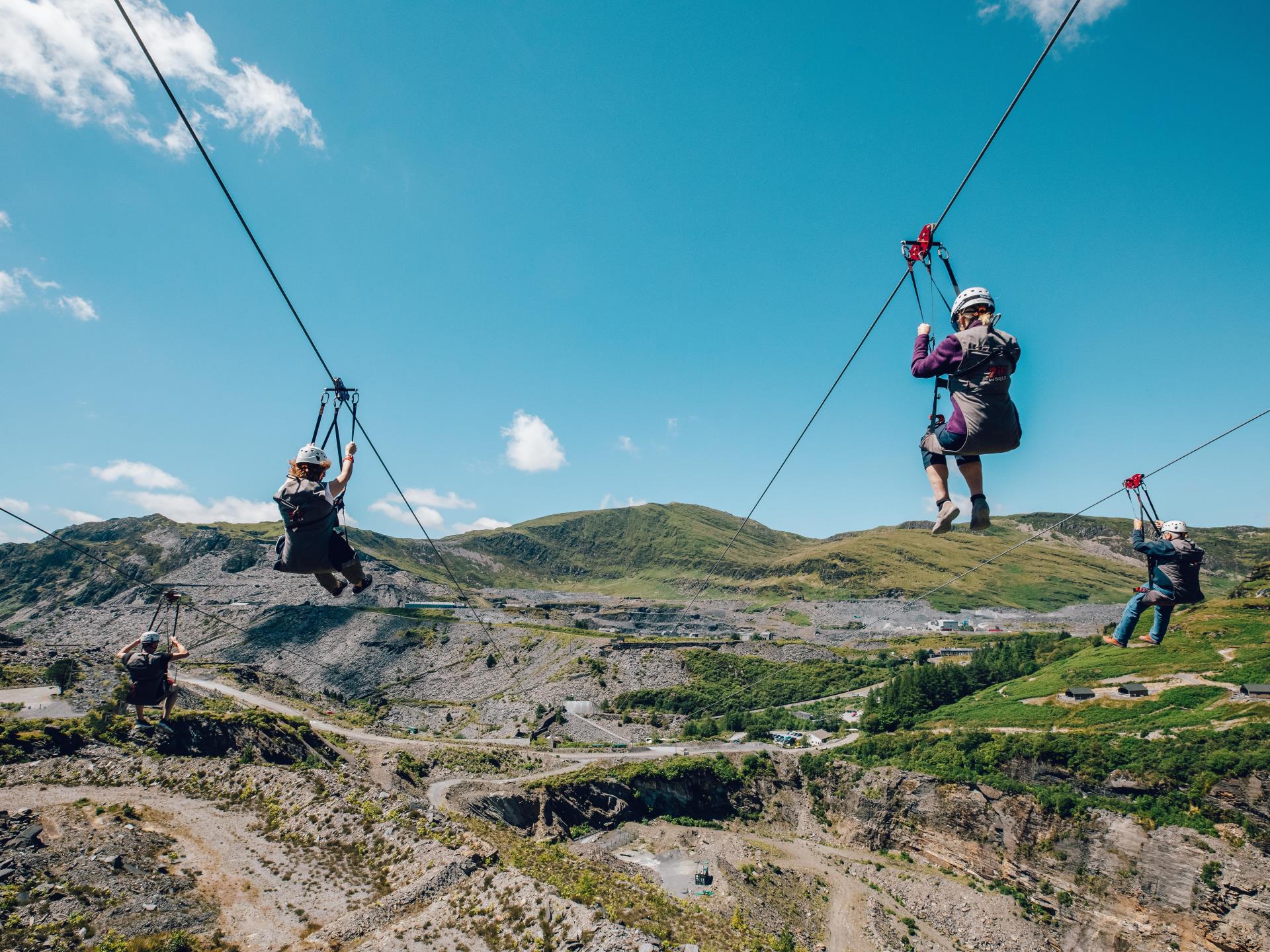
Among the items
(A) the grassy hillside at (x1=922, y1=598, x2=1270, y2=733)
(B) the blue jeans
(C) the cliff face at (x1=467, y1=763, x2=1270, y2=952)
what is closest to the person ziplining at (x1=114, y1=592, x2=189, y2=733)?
(B) the blue jeans

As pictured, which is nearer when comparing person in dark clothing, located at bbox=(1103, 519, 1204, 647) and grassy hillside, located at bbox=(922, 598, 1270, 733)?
person in dark clothing, located at bbox=(1103, 519, 1204, 647)

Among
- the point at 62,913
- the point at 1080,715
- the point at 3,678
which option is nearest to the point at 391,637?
the point at 3,678

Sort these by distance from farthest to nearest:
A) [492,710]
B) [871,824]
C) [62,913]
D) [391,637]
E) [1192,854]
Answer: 1. [391,637]
2. [492,710]
3. [871,824]
4. [1192,854]
5. [62,913]

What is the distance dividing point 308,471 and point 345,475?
0.44 m

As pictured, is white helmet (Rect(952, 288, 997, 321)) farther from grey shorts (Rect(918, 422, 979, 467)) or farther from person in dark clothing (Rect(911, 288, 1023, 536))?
grey shorts (Rect(918, 422, 979, 467))

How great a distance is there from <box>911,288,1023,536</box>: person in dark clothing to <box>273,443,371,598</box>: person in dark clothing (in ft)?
23.2

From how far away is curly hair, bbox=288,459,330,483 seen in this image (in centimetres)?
712

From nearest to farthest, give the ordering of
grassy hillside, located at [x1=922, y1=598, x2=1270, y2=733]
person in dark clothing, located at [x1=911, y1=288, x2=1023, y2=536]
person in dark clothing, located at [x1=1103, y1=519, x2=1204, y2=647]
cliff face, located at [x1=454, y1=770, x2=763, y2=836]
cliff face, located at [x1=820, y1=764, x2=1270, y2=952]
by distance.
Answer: person in dark clothing, located at [x1=911, y1=288, x2=1023, y2=536] < person in dark clothing, located at [x1=1103, y1=519, x2=1204, y2=647] < cliff face, located at [x1=820, y1=764, x2=1270, y2=952] < grassy hillside, located at [x1=922, y1=598, x2=1270, y2=733] < cliff face, located at [x1=454, y1=770, x2=763, y2=836]

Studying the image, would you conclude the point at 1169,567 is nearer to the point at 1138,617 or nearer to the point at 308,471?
the point at 1138,617

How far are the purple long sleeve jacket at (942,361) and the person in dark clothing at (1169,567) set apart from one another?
642 cm

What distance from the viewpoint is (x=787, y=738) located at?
66125mm

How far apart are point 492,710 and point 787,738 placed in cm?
3959

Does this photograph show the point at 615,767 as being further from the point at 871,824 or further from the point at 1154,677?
the point at 1154,677

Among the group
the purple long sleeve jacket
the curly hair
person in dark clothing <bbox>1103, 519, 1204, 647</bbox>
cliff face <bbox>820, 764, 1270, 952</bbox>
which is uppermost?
the purple long sleeve jacket
